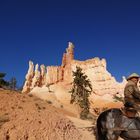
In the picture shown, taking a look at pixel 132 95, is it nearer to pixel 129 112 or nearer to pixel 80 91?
pixel 129 112

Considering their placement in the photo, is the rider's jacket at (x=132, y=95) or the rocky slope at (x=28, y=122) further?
the rocky slope at (x=28, y=122)

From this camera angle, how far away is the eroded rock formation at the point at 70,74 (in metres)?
113

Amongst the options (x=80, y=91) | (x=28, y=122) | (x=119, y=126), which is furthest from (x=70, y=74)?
(x=119, y=126)

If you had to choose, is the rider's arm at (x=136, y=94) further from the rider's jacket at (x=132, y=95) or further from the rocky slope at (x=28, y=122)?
the rocky slope at (x=28, y=122)

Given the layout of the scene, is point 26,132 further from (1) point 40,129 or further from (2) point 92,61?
(2) point 92,61

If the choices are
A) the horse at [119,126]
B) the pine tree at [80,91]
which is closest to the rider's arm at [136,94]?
the horse at [119,126]

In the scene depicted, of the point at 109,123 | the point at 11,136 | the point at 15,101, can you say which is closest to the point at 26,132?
the point at 11,136

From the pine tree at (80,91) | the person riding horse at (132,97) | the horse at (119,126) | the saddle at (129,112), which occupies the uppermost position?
the pine tree at (80,91)

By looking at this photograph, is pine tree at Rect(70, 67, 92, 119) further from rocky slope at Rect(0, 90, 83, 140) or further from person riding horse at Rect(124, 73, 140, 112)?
person riding horse at Rect(124, 73, 140, 112)

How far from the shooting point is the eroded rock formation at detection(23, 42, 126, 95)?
11312 centimetres

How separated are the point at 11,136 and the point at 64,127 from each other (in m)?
6.44

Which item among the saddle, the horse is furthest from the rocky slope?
the saddle

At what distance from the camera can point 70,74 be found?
12350cm

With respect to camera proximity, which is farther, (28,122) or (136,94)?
(28,122)
